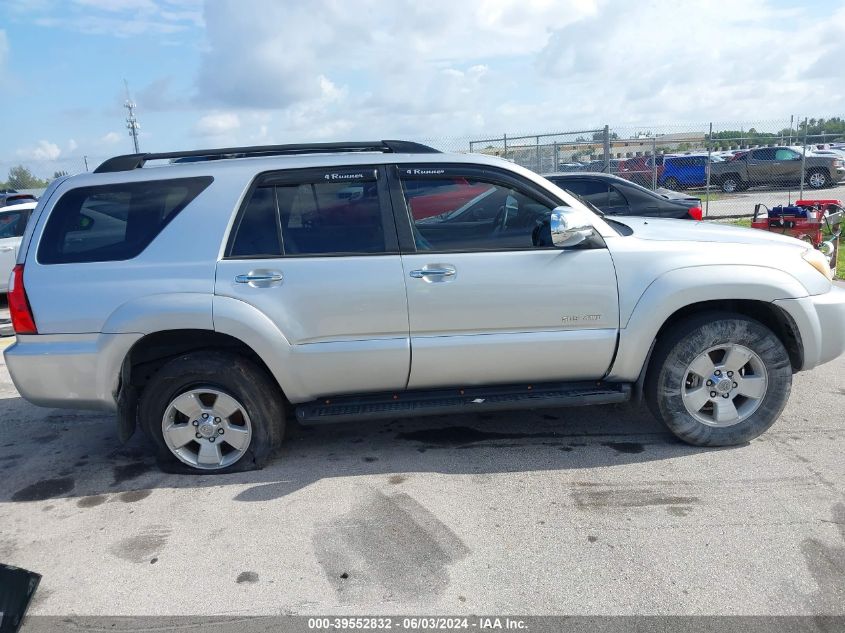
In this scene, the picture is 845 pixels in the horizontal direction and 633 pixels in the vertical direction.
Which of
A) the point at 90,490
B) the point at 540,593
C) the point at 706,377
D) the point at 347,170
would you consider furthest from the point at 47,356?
the point at 706,377

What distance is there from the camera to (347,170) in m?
4.21

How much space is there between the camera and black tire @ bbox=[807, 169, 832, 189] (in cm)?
2209

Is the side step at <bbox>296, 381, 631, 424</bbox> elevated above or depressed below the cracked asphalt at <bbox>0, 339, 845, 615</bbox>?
above

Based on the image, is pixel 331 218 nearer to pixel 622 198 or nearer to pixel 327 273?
pixel 327 273

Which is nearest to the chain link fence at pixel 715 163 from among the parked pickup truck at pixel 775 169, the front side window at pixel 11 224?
the parked pickup truck at pixel 775 169

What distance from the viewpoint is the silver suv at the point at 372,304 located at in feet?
13.2

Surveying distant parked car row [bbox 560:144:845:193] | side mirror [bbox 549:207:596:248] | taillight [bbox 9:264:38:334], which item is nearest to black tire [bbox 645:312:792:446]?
side mirror [bbox 549:207:596:248]

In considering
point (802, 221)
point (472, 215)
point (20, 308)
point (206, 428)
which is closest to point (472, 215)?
point (472, 215)

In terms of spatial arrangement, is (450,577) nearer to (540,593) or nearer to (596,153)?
(540,593)

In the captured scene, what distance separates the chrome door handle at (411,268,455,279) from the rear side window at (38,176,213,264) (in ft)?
4.46

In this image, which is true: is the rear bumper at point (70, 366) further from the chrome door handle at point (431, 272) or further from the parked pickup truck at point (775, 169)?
the parked pickup truck at point (775, 169)

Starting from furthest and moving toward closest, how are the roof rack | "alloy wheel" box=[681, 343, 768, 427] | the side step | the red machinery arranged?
the red machinery → the roof rack → "alloy wheel" box=[681, 343, 768, 427] → the side step

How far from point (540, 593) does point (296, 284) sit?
209 cm

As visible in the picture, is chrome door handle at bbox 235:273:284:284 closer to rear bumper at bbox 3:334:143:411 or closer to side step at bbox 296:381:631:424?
rear bumper at bbox 3:334:143:411
